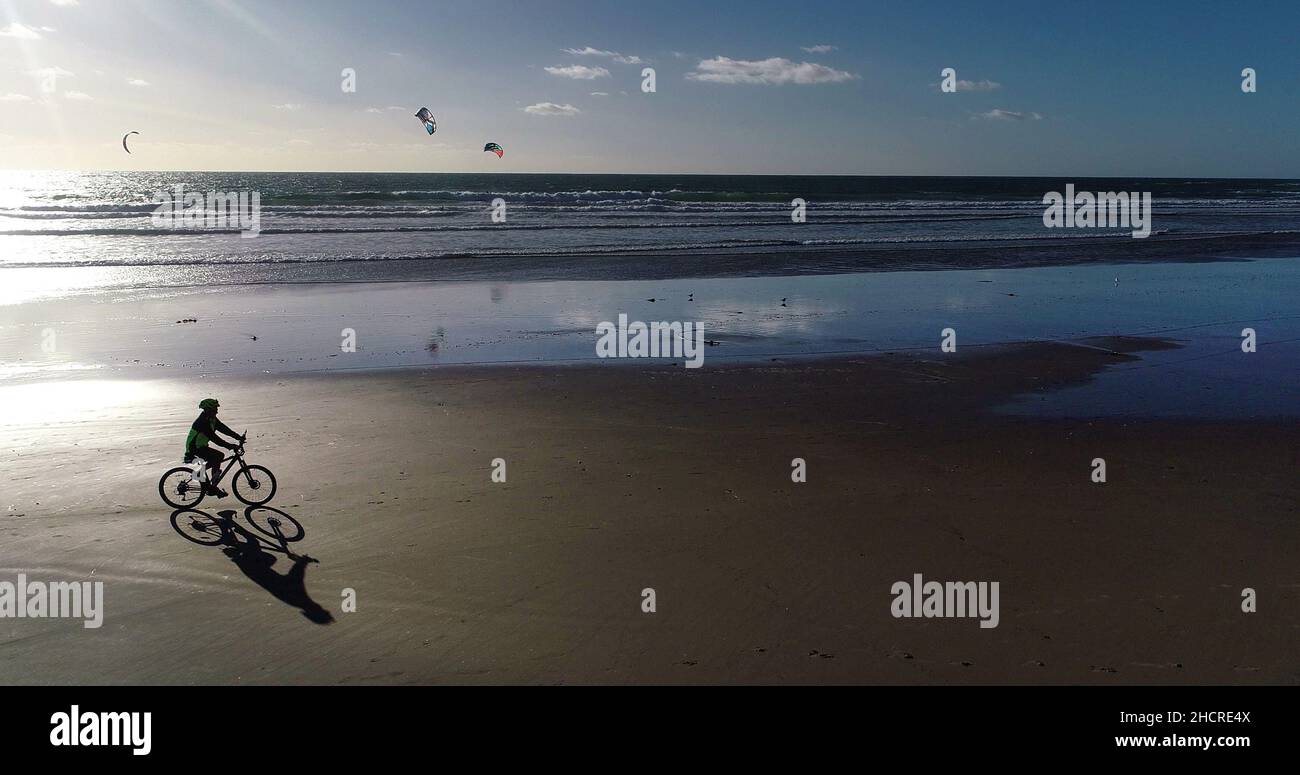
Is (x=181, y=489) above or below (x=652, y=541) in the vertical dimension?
above

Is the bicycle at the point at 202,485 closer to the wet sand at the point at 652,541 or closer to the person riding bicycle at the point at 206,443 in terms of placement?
the person riding bicycle at the point at 206,443

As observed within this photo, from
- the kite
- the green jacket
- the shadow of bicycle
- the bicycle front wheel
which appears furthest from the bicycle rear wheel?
the kite

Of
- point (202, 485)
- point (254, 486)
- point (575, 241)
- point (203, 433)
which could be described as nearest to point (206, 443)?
point (203, 433)

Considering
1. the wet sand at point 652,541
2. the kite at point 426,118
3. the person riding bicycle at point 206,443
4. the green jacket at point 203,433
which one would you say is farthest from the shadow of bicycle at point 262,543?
the kite at point 426,118

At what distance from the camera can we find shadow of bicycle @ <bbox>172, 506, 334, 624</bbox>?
6777mm

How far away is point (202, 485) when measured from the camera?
8.49 m

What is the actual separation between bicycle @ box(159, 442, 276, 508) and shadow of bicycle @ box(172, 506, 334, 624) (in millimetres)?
125

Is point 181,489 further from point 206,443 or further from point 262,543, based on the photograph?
point 262,543

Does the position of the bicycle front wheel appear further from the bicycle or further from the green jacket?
the green jacket

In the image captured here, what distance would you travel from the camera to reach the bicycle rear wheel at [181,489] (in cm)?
844

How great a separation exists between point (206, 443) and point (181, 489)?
0.52 meters
